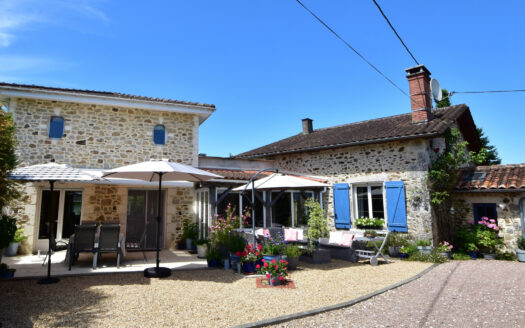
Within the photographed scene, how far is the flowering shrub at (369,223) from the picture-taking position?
1030 cm

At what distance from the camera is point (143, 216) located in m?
10.9

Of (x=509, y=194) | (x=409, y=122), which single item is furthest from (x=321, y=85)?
(x=509, y=194)

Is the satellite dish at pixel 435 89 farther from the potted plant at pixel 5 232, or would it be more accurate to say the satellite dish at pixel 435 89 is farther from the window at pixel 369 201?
the potted plant at pixel 5 232

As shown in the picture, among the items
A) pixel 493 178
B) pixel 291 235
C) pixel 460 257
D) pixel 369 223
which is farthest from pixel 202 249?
pixel 493 178

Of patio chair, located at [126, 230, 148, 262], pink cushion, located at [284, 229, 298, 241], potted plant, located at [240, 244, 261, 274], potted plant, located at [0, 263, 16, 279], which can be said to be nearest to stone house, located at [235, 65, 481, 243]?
pink cushion, located at [284, 229, 298, 241]

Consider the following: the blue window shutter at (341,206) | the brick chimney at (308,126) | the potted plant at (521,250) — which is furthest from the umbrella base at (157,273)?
the brick chimney at (308,126)

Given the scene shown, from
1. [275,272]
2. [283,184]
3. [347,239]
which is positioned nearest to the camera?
[275,272]

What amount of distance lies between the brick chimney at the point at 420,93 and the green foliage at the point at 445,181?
105cm

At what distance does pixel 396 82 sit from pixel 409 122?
1709 millimetres

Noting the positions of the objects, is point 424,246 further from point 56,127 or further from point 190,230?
point 56,127

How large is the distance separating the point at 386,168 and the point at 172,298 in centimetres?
832

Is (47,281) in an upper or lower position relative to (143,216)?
lower

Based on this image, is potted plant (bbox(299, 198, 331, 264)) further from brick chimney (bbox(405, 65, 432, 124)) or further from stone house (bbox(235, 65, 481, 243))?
brick chimney (bbox(405, 65, 432, 124))

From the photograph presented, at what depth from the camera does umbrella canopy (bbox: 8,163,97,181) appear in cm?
560
